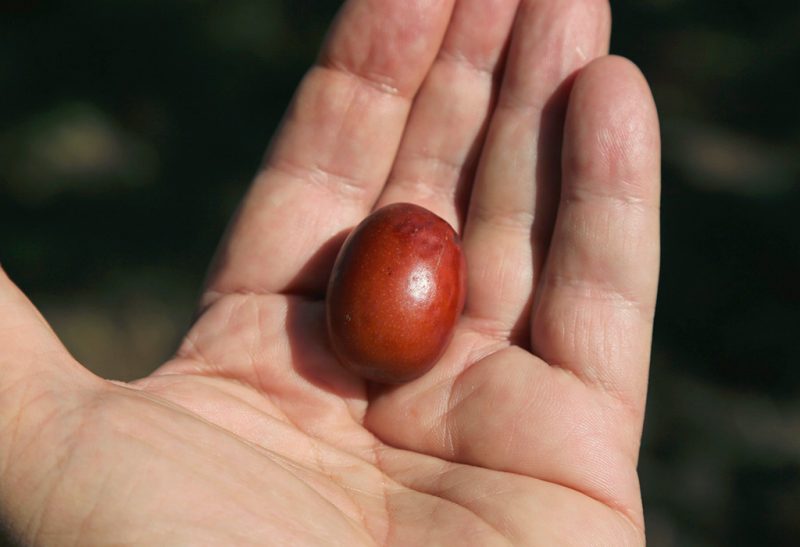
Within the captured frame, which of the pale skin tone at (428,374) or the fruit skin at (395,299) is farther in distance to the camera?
the fruit skin at (395,299)

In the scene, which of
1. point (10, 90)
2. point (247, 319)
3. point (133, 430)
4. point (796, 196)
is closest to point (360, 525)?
point (133, 430)

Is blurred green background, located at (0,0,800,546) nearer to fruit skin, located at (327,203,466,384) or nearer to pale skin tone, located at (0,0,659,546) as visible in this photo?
pale skin tone, located at (0,0,659,546)

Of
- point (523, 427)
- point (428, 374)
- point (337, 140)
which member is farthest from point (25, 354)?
point (337, 140)

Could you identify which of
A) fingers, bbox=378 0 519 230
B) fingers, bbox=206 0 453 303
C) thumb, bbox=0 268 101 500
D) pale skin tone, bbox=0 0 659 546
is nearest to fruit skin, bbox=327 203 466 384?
pale skin tone, bbox=0 0 659 546

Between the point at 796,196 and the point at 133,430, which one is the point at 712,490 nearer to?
the point at 796,196

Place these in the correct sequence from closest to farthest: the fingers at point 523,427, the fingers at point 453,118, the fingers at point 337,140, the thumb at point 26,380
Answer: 1. the thumb at point 26,380
2. the fingers at point 523,427
3. the fingers at point 337,140
4. the fingers at point 453,118

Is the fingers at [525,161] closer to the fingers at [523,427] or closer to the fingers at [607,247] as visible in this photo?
the fingers at [607,247]

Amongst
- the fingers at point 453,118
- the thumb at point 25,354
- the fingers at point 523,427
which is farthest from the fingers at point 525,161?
the thumb at point 25,354
